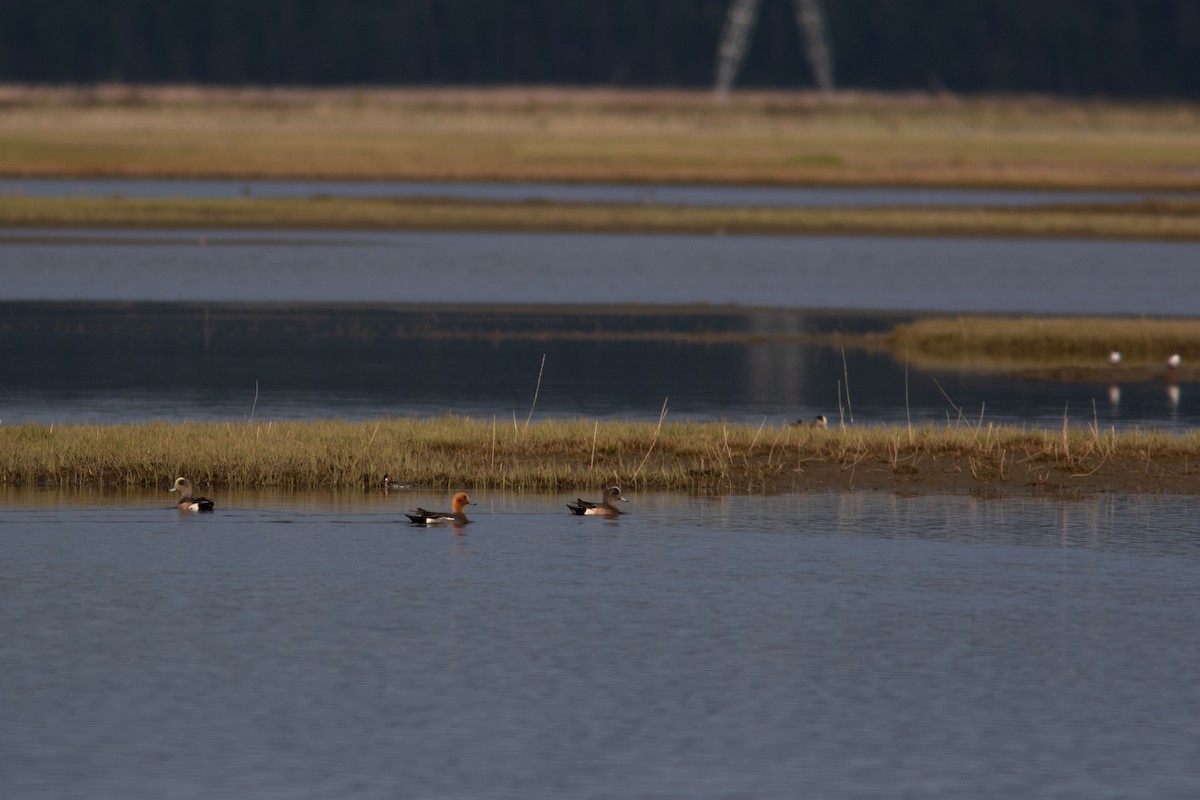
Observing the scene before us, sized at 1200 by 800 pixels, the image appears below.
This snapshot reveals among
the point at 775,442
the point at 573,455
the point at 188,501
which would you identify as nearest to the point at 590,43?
the point at 775,442

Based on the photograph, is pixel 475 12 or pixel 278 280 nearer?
pixel 278 280

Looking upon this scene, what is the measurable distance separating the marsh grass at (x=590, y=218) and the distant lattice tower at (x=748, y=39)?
196ft

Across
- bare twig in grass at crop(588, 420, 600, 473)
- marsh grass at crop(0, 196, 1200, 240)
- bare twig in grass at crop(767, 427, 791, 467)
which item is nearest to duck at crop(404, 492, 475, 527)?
bare twig in grass at crop(588, 420, 600, 473)

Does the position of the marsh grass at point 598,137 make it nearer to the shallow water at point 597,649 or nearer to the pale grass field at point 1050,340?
the pale grass field at point 1050,340

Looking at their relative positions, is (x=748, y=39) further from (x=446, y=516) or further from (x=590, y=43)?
(x=446, y=516)

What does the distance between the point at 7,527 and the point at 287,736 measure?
24.1 ft

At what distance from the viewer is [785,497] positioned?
21828 mm

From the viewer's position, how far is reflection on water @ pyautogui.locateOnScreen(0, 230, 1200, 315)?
152ft

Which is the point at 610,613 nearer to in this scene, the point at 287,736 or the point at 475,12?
the point at 287,736

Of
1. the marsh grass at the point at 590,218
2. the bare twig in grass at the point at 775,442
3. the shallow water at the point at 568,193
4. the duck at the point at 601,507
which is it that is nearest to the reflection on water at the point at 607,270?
the marsh grass at the point at 590,218

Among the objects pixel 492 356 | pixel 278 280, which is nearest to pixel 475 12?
pixel 278 280

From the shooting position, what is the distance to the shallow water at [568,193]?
76.6 m

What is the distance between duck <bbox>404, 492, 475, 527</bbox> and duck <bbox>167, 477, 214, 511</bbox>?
1.94m

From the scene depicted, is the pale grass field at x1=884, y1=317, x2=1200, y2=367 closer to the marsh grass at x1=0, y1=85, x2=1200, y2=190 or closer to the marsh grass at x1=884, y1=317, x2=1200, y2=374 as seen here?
the marsh grass at x1=884, y1=317, x2=1200, y2=374
